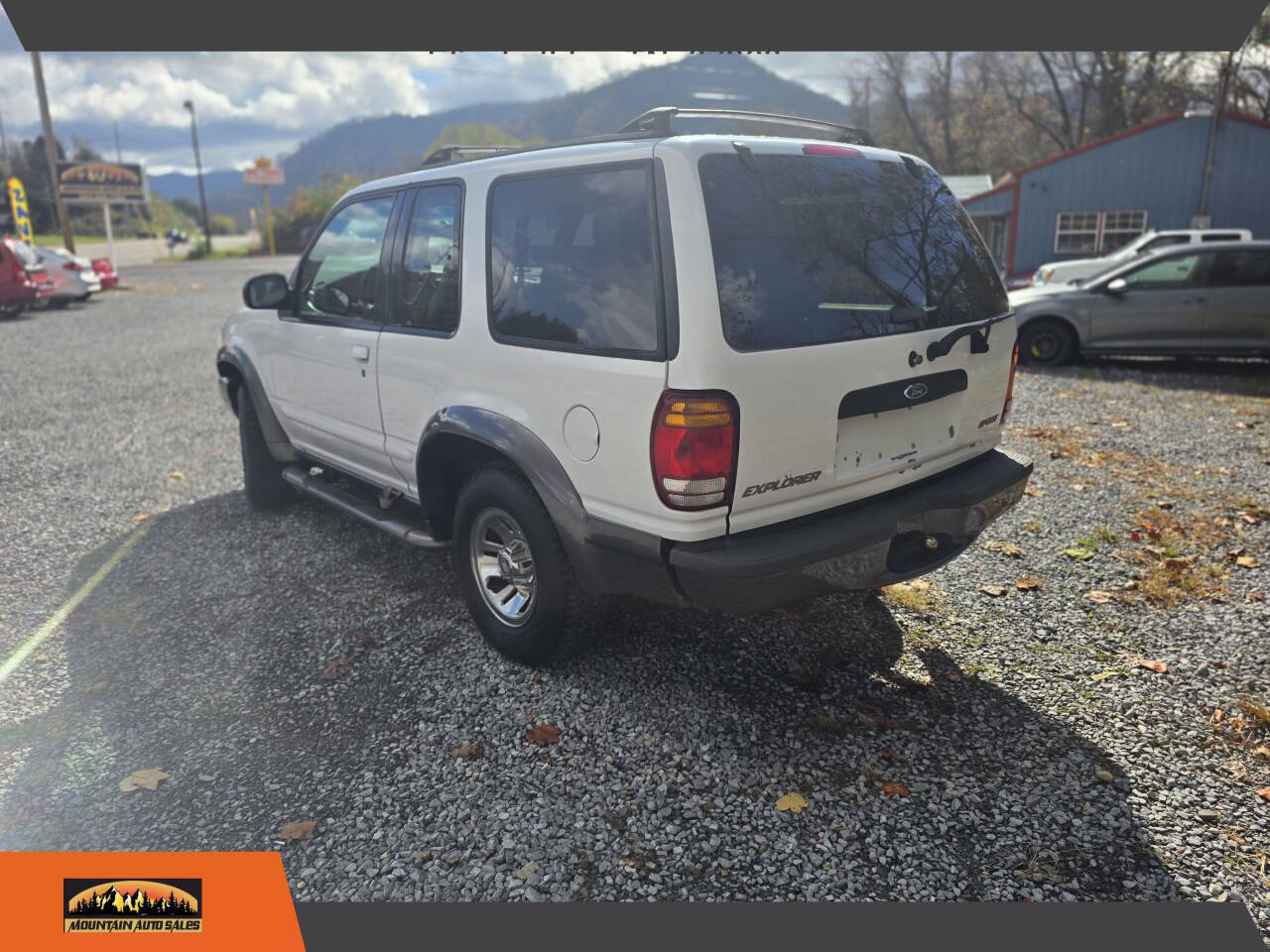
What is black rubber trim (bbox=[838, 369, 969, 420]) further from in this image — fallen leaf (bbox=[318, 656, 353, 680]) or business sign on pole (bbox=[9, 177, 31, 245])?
business sign on pole (bbox=[9, 177, 31, 245])

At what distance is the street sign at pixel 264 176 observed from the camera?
55.1 metres

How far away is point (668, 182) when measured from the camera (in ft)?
9.29

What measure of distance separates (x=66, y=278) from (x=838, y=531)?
22.8 m

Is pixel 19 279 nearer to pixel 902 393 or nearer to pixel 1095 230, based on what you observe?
pixel 902 393

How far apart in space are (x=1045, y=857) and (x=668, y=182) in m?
2.37

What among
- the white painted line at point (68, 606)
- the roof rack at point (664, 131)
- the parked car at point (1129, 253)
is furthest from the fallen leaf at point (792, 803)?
the parked car at point (1129, 253)

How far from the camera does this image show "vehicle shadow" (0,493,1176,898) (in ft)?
8.79

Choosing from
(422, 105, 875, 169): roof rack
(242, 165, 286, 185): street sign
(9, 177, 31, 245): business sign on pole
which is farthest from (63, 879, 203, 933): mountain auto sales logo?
(242, 165, 286, 185): street sign

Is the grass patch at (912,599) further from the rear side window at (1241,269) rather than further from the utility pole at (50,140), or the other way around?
the utility pole at (50,140)

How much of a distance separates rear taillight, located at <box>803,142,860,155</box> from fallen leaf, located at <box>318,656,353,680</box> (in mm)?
2797

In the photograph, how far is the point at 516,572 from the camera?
3.61 metres

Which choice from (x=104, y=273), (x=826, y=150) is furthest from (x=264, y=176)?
(x=826, y=150)

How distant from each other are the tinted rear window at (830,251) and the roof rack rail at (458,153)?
1481 mm

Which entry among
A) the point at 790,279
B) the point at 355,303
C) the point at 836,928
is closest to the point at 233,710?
the point at 355,303
